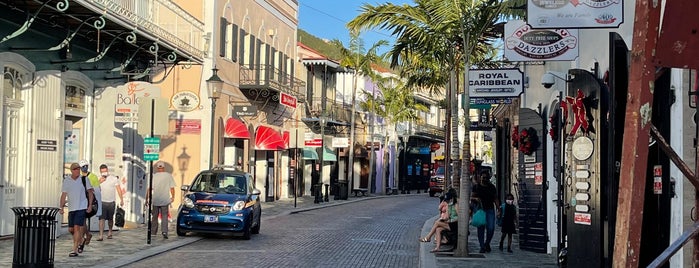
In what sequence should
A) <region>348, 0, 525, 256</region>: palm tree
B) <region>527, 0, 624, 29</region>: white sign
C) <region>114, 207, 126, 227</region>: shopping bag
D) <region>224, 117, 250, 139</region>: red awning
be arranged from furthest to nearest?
<region>224, 117, 250, 139</region>: red awning → <region>114, 207, 126, 227</region>: shopping bag → <region>348, 0, 525, 256</region>: palm tree → <region>527, 0, 624, 29</region>: white sign

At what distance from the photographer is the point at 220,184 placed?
19281mm

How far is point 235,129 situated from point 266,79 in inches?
167

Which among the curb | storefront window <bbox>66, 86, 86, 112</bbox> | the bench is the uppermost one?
storefront window <bbox>66, 86, 86, 112</bbox>

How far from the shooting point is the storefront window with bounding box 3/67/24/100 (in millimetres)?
15455

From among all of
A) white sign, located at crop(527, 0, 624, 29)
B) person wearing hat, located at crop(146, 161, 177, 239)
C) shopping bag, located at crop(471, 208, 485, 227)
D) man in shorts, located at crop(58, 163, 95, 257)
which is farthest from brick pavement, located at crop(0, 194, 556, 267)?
white sign, located at crop(527, 0, 624, 29)

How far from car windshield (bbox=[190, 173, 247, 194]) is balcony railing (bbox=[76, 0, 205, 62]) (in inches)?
144

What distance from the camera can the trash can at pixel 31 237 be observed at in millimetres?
10844

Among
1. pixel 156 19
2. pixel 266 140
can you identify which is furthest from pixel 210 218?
pixel 266 140

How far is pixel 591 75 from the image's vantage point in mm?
9922

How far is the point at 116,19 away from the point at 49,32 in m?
1.72

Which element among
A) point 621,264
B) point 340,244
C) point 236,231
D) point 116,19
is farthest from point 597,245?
point 116,19

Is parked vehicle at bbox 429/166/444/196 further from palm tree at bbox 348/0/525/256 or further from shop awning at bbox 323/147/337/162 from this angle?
palm tree at bbox 348/0/525/256

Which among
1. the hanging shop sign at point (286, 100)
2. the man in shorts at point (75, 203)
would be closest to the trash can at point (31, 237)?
the man in shorts at point (75, 203)

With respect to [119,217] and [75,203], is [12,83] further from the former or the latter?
[119,217]
